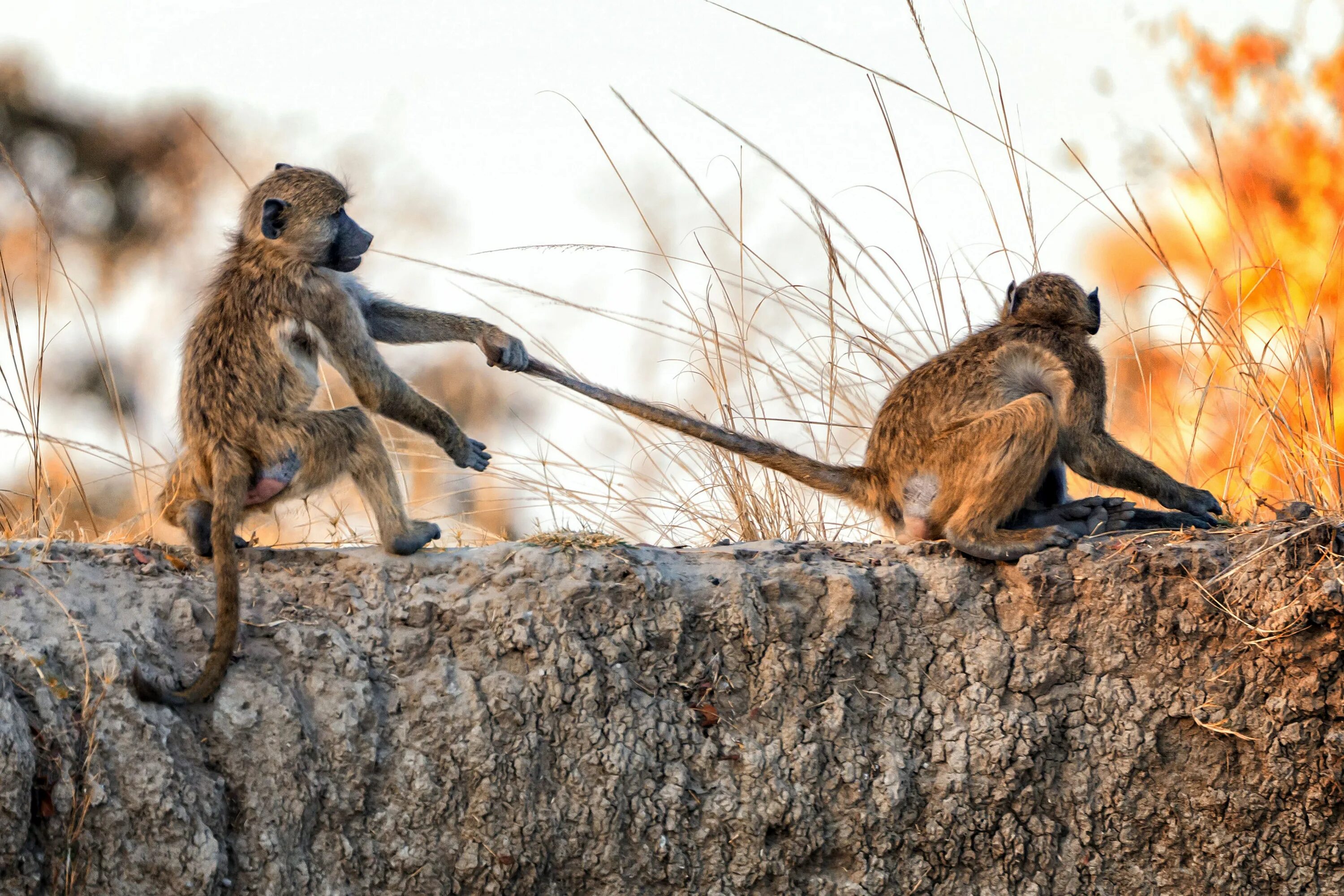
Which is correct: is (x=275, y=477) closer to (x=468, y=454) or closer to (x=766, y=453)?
(x=468, y=454)

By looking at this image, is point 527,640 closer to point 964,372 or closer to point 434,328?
point 434,328

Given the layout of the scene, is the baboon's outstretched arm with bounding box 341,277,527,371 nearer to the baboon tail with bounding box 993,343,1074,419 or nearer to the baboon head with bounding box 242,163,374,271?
the baboon head with bounding box 242,163,374,271

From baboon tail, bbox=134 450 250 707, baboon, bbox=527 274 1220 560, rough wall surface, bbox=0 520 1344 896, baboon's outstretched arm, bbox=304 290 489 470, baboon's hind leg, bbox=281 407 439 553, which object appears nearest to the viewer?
baboon tail, bbox=134 450 250 707

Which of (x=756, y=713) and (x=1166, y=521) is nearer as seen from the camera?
(x=756, y=713)

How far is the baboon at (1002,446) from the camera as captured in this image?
461 cm

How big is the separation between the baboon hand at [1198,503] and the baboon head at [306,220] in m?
2.96

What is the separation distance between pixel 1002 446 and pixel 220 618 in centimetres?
252

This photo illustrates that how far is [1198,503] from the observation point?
4828 mm

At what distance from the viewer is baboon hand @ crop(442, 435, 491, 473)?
4629 millimetres

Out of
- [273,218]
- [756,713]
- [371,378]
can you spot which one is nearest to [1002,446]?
[756,713]

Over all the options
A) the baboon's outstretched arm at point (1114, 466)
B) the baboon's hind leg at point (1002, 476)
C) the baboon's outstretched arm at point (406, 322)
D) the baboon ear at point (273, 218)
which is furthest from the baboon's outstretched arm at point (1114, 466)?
the baboon ear at point (273, 218)

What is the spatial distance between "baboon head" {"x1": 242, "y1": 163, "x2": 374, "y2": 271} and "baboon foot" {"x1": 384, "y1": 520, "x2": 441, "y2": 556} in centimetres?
95

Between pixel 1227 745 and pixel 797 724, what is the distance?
1413 millimetres

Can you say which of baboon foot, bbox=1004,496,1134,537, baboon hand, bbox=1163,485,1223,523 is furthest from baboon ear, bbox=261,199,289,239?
baboon hand, bbox=1163,485,1223,523
